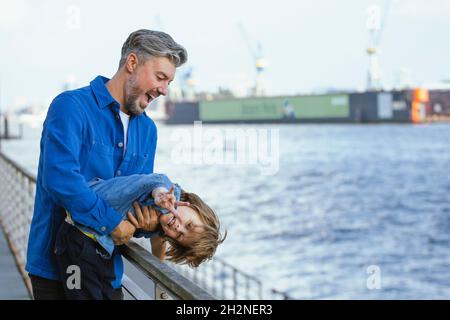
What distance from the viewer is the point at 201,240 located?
58.6 inches

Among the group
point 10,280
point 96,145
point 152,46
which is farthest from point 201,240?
point 10,280

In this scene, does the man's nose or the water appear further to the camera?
the water

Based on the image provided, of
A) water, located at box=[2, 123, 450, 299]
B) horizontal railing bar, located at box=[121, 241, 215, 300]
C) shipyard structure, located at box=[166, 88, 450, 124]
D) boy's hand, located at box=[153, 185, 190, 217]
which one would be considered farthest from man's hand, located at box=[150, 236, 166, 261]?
shipyard structure, located at box=[166, 88, 450, 124]

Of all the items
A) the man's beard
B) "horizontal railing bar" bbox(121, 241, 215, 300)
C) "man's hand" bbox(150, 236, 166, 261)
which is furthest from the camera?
"man's hand" bbox(150, 236, 166, 261)

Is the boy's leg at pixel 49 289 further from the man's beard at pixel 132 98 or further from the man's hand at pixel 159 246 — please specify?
the man's beard at pixel 132 98

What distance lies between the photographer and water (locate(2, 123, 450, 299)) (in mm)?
23312

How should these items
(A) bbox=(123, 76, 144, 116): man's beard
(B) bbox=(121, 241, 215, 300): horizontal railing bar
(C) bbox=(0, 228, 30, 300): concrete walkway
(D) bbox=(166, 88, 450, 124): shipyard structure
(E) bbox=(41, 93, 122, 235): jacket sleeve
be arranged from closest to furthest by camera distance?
(B) bbox=(121, 241, 215, 300): horizontal railing bar → (E) bbox=(41, 93, 122, 235): jacket sleeve → (A) bbox=(123, 76, 144, 116): man's beard → (C) bbox=(0, 228, 30, 300): concrete walkway → (D) bbox=(166, 88, 450, 124): shipyard structure

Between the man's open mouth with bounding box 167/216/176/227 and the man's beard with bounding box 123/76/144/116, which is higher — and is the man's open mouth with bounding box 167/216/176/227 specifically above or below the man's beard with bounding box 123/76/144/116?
below

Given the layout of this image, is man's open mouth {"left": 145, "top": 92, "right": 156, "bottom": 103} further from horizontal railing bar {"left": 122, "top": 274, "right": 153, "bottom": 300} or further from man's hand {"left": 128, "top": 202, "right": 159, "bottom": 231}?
horizontal railing bar {"left": 122, "top": 274, "right": 153, "bottom": 300}

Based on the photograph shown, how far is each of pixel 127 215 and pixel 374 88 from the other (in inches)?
3158

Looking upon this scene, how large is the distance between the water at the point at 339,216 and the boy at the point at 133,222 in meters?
4.21

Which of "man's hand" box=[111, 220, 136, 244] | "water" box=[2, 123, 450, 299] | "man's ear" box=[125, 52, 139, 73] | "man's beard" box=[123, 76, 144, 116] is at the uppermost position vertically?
"man's ear" box=[125, 52, 139, 73]

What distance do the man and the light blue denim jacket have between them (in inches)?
0.8

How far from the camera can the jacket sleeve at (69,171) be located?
139 centimetres
